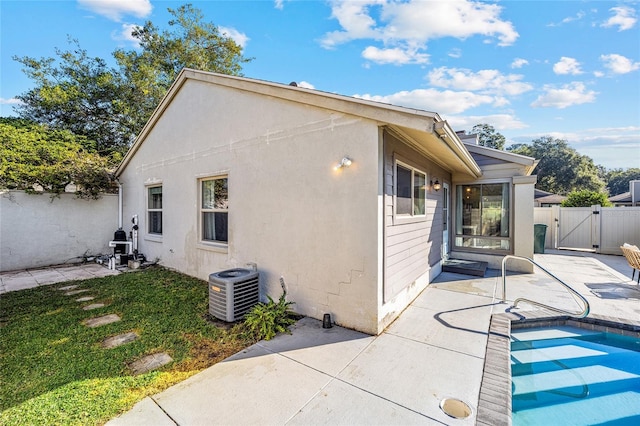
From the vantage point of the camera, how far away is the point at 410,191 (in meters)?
5.11

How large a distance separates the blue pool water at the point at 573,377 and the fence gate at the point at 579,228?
359 inches

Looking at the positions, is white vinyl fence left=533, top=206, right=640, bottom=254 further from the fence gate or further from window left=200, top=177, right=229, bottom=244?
window left=200, top=177, right=229, bottom=244

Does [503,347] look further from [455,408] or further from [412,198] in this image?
[412,198]

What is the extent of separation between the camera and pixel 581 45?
7.79 metres

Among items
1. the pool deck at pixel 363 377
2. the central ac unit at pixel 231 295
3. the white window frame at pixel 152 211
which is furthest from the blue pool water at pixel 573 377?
the white window frame at pixel 152 211

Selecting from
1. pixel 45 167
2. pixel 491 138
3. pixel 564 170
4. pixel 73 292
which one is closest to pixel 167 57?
pixel 45 167

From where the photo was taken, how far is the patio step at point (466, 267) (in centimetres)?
693

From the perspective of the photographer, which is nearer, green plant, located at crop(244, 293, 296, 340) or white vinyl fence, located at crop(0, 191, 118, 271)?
green plant, located at crop(244, 293, 296, 340)

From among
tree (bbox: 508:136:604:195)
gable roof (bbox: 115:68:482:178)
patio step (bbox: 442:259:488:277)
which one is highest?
tree (bbox: 508:136:604:195)

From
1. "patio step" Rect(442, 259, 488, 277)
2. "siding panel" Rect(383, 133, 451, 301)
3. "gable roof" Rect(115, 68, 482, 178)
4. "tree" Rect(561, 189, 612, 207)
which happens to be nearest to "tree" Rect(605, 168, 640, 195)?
"tree" Rect(561, 189, 612, 207)

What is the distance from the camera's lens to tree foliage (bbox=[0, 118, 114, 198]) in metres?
7.97

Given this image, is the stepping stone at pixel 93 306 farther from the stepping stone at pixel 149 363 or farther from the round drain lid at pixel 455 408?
the round drain lid at pixel 455 408

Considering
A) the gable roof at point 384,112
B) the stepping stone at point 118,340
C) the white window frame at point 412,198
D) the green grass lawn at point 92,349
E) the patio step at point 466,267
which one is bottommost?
the stepping stone at point 118,340

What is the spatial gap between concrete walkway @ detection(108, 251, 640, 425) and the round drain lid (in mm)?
39
